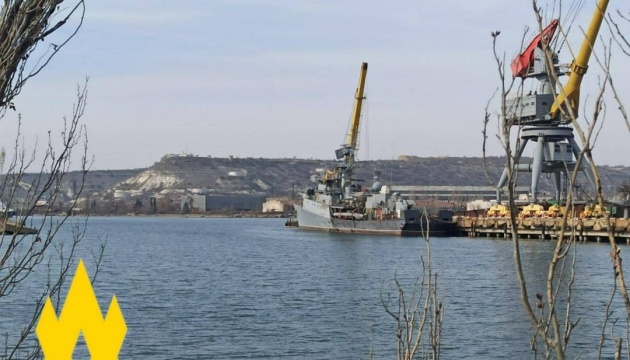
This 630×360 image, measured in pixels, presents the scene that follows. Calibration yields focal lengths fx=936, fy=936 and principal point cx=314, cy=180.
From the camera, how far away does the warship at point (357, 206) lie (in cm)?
7975

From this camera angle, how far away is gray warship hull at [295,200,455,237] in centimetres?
7894

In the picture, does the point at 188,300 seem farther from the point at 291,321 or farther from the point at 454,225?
the point at 454,225

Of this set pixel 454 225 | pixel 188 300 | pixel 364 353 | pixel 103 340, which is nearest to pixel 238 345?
pixel 364 353

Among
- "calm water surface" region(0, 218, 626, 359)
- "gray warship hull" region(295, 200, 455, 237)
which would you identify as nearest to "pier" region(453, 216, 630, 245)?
"gray warship hull" region(295, 200, 455, 237)

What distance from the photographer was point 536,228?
220ft

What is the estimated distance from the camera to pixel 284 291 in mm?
35062

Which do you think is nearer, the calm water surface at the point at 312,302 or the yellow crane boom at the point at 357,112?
the calm water surface at the point at 312,302
